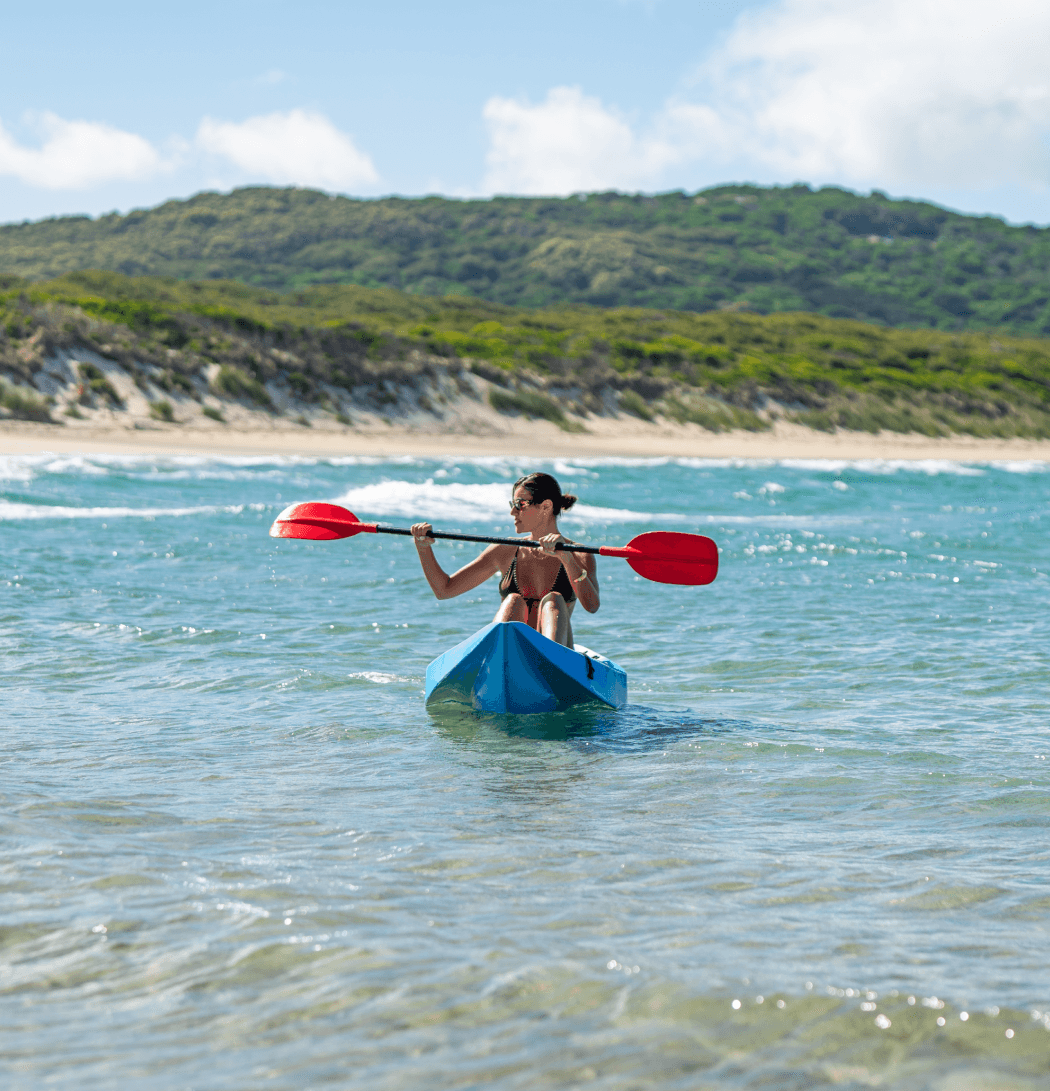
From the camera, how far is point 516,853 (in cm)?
451

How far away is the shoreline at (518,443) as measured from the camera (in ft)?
94.7

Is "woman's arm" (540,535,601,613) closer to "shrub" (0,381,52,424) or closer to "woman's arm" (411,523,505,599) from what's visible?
"woman's arm" (411,523,505,599)

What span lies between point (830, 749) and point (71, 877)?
3.80 meters

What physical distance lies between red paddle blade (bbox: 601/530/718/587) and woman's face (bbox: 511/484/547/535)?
94 centimetres

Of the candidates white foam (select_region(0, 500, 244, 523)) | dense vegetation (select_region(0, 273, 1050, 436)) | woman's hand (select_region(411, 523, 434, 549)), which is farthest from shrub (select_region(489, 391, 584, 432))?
woman's hand (select_region(411, 523, 434, 549))

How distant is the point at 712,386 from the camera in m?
43.6

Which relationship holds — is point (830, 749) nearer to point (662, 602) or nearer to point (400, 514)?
point (662, 602)

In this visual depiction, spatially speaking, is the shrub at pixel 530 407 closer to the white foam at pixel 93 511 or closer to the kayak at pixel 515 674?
the white foam at pixel 93 511

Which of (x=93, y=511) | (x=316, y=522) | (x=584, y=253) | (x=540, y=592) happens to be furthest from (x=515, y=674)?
(x=584, y=253)

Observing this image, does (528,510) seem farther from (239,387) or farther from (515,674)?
(239,387)

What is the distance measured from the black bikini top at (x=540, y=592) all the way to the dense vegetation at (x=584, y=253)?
9235 cm

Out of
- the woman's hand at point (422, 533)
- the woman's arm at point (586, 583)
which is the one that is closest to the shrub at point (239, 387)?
the woman's hand at point (422, 533)

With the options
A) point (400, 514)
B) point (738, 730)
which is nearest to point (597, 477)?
point (400, 514)

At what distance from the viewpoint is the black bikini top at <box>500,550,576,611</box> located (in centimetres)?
700
